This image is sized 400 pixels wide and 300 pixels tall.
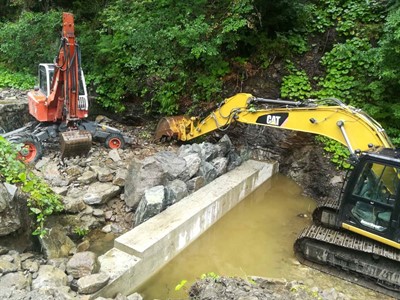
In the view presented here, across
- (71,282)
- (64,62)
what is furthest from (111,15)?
(71,282)

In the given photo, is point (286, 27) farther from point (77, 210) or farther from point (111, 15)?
point (77, 210)

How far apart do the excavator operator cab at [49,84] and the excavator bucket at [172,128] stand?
5.87ft

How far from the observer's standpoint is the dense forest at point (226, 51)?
816 cm

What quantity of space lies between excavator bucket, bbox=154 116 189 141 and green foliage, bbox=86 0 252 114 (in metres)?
1.04

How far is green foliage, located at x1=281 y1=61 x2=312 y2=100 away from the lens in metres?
8.30

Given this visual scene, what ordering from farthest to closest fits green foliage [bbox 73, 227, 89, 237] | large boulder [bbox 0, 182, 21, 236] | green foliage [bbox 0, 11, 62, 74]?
green foliage [bbox 0, 11, 62, 74], green foliage [bbox 73, 227, 89, 237], large boulder [bbox 0, 182, 21, 236]

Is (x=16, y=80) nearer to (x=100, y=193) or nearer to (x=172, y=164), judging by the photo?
(x=100, y=193)

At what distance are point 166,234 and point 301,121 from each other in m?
2.83

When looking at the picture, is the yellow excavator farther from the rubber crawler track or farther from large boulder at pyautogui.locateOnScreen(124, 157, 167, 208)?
large boulder at pyautogui.locateOnScreen(124, 157, 167, 208)

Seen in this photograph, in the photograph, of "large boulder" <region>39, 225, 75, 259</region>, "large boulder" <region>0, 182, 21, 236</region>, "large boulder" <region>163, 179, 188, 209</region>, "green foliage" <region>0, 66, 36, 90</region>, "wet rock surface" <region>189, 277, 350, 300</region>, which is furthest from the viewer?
"green foliage" <region>0, 66, 36, 90</region>

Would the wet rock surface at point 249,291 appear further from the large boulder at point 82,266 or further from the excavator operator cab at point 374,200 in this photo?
the excavator operator cab at point 374,200

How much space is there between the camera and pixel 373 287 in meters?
4.74

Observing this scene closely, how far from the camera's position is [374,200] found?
470cm

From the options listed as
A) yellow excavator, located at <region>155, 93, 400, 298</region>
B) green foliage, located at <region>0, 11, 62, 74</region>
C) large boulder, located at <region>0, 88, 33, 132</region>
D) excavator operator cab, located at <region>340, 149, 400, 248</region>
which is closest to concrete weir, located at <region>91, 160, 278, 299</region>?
yellow excavator, located at <region>155, 93, 400, 298</region>
